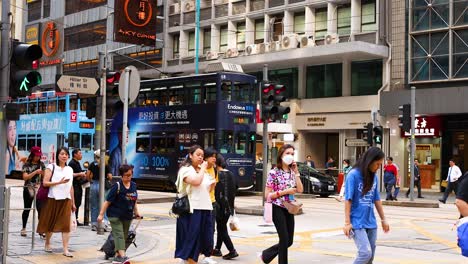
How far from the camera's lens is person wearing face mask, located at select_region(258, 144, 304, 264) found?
8.19 metres

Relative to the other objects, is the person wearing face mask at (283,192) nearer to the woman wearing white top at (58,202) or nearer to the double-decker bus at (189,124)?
the woman wearing white top at (58,202)

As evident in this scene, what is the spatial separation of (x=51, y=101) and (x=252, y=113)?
12.6 metres

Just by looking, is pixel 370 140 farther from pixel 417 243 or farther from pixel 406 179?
pixel 417 243

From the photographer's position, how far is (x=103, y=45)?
A: 163 feet

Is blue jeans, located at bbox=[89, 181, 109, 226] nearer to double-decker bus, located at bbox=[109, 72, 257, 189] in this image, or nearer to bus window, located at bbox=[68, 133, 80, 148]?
double-decker bus, located at bbox=[109, 72, 257, 189]

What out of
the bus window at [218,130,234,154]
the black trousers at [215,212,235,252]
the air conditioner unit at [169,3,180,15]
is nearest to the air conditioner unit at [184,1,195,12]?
the air conditioner unit at [169,3,180,15]

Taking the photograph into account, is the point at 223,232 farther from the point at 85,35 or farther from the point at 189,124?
the point at 85,35

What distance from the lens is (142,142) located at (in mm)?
27797

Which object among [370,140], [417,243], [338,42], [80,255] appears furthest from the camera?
[338,42]

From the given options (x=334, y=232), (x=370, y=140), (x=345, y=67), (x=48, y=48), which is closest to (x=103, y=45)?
(x=345, y=67)

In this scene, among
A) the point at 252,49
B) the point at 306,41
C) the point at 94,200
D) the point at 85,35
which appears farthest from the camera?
the point at 85,35

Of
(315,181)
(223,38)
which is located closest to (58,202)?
(315,181)

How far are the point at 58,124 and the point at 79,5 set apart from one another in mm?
23967

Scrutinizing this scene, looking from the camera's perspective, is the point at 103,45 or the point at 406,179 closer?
the point at 406,179
